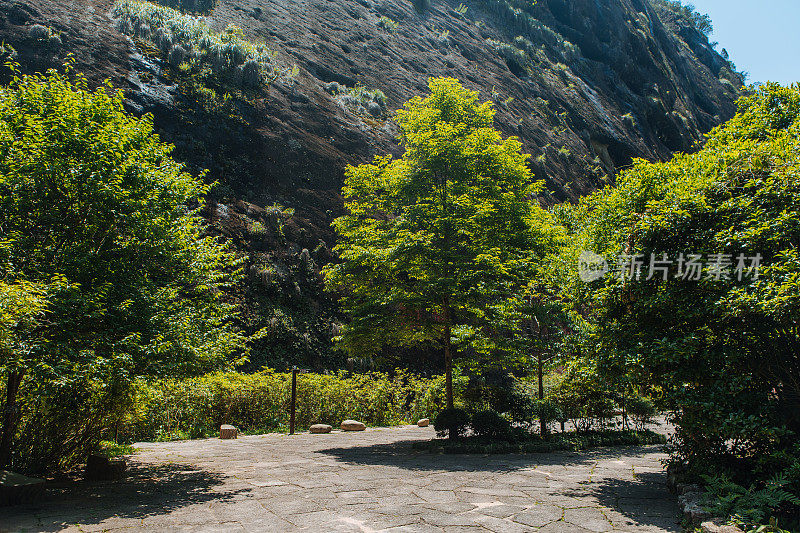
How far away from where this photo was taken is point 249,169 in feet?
77.6

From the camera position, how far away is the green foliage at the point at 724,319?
5051 millimetres

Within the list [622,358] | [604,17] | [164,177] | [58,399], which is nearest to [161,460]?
[58,399]

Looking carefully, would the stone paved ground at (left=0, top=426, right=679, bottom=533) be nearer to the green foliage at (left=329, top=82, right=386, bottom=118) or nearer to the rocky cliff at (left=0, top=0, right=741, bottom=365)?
the rocky cliff at (left=0, top=0, right=741, bottom=365)

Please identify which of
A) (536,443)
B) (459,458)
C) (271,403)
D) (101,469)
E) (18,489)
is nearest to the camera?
(18,489)

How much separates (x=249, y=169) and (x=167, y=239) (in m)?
17.0

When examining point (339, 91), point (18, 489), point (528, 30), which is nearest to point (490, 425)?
point (18, 489)

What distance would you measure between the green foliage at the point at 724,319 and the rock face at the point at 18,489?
7175mm

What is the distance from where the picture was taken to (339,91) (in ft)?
109

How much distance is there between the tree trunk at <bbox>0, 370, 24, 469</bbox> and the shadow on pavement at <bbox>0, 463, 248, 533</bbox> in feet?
2.28

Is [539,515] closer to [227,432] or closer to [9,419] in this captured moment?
[9,419]

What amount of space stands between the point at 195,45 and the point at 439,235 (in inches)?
849

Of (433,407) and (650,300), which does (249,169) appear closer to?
(433,407)

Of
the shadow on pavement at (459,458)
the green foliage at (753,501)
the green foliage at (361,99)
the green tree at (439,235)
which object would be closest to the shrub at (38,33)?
the green foliage at (361,99)

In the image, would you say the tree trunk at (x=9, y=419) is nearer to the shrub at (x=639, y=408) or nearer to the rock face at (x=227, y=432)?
the rock face at (x=227, y=432)
